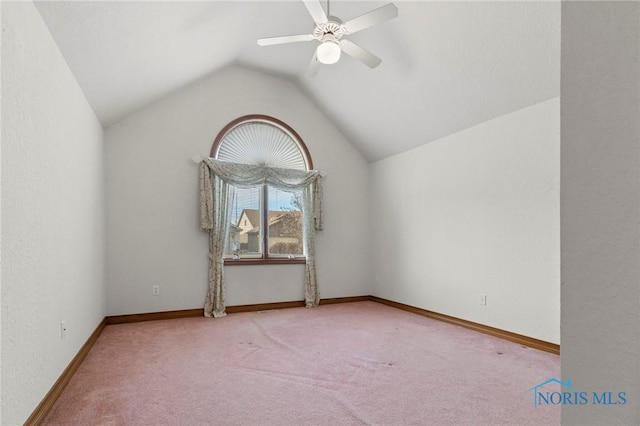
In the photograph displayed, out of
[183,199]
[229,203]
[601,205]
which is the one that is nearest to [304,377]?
[601,205]

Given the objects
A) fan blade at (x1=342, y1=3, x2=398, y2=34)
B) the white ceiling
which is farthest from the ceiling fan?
the white ceiling

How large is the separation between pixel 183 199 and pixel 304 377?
2761 mm

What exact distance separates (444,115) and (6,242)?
373cm

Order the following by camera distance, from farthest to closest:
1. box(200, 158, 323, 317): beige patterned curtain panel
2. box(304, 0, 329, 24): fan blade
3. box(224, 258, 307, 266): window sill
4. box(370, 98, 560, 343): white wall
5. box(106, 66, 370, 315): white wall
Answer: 1. box(224, 258, 307, 266): window sill
2. box(200, 158, 323, 317): beige patterned curtain panel
3. box(106, 66, 370, 315): white wall
4. box(370, 98, 560, 343): white wall
5. box(304, 0, 329, 24): fan blade

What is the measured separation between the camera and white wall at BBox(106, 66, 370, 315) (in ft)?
13.2

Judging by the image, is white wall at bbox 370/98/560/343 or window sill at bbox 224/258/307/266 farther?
window sill at bbox 224/258/307/266

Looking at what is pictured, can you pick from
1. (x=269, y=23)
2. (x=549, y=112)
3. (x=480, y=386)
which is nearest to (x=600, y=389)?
(x=480, y=386)

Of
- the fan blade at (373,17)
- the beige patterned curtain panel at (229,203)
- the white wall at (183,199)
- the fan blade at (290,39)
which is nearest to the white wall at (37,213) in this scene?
the white wall at (183,199)

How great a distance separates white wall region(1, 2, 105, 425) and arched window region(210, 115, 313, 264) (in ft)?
6.45

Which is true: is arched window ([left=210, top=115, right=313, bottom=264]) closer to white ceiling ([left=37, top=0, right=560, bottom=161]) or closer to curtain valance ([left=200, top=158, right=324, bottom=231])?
curtain valance ([left=200, top=158, right=324, bottom=231])

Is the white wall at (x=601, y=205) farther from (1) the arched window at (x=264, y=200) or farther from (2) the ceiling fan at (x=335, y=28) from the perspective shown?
(1) the arched window at (x=264, y=200)

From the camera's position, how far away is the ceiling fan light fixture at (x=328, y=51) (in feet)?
8.87

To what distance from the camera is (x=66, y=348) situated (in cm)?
233

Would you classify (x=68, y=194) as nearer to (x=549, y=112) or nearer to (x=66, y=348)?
(x=66, y=348)
